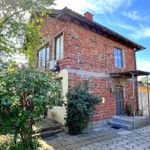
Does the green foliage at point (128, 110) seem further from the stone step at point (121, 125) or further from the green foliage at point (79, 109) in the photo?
the green foliage at point (79, 109)

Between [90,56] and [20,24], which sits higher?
[20,24]

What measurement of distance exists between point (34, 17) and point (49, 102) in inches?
343

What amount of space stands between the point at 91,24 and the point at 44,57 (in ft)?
13.1

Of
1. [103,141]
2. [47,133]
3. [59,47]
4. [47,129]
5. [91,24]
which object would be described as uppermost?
[91,24]

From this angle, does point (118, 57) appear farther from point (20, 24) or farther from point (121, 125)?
point (20, 24)

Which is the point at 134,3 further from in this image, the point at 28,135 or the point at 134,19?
the point at 28,135

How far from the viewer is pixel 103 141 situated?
25.3 feet

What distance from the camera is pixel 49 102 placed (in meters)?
5.88

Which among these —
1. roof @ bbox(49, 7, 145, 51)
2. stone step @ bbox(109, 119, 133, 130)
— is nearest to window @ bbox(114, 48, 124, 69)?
roof @ bbox(49, 7, 145, 51)

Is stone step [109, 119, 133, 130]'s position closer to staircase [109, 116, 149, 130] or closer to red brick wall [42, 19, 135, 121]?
staircase [109, 116, 149, 130]

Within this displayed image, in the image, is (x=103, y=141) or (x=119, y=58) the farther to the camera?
(x=119, y=58)

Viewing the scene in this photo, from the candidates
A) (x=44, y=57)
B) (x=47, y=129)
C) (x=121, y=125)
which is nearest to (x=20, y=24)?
(x=44, y=57)

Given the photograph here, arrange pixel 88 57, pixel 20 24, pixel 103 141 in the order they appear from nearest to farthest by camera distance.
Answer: pixel 103 141, pixel 88 57, pixel 20 24

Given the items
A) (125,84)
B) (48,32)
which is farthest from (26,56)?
(125,84)
